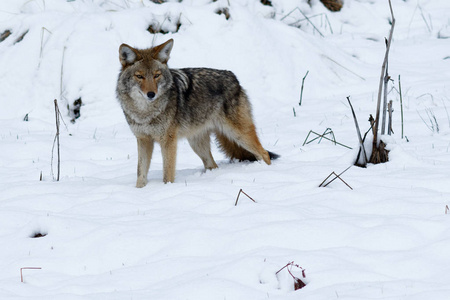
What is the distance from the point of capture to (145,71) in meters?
5.73

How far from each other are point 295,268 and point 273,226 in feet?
2.09

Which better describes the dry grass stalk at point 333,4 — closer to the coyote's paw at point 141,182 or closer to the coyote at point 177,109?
the coyote at point 177,109

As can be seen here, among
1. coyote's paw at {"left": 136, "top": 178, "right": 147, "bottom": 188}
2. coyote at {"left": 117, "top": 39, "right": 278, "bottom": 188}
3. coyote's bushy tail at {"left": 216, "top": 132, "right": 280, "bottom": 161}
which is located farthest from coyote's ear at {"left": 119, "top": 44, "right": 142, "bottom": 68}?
coyote's bushy tail at {"left": 216, "top": 132, "right": 280, "bottom": 161}

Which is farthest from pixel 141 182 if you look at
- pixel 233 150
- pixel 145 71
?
pixel 233 150

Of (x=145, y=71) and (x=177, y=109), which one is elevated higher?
(x=145, y=71)

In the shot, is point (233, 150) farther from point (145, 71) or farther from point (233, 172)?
point (145, 71)

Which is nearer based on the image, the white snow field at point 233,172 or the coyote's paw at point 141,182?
the white snow field at point 233,172

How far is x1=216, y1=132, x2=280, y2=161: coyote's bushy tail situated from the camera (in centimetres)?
657

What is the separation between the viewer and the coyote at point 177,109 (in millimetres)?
5797

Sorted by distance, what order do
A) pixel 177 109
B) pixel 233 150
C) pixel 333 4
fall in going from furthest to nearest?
pixel 333 4 → pixel 233 150 → pixel 177 109

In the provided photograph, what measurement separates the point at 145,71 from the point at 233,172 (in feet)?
4.12

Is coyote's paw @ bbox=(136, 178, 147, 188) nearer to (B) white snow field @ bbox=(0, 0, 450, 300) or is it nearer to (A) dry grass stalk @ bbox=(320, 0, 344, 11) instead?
(B) white snow field @ bbox=(0, 0, 450, 300)

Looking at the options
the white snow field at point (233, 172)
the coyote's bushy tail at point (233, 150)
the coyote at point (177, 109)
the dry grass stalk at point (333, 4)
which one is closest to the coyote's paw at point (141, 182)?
the coyote at point (177, 109)

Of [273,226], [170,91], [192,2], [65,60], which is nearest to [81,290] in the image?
[273,226]
